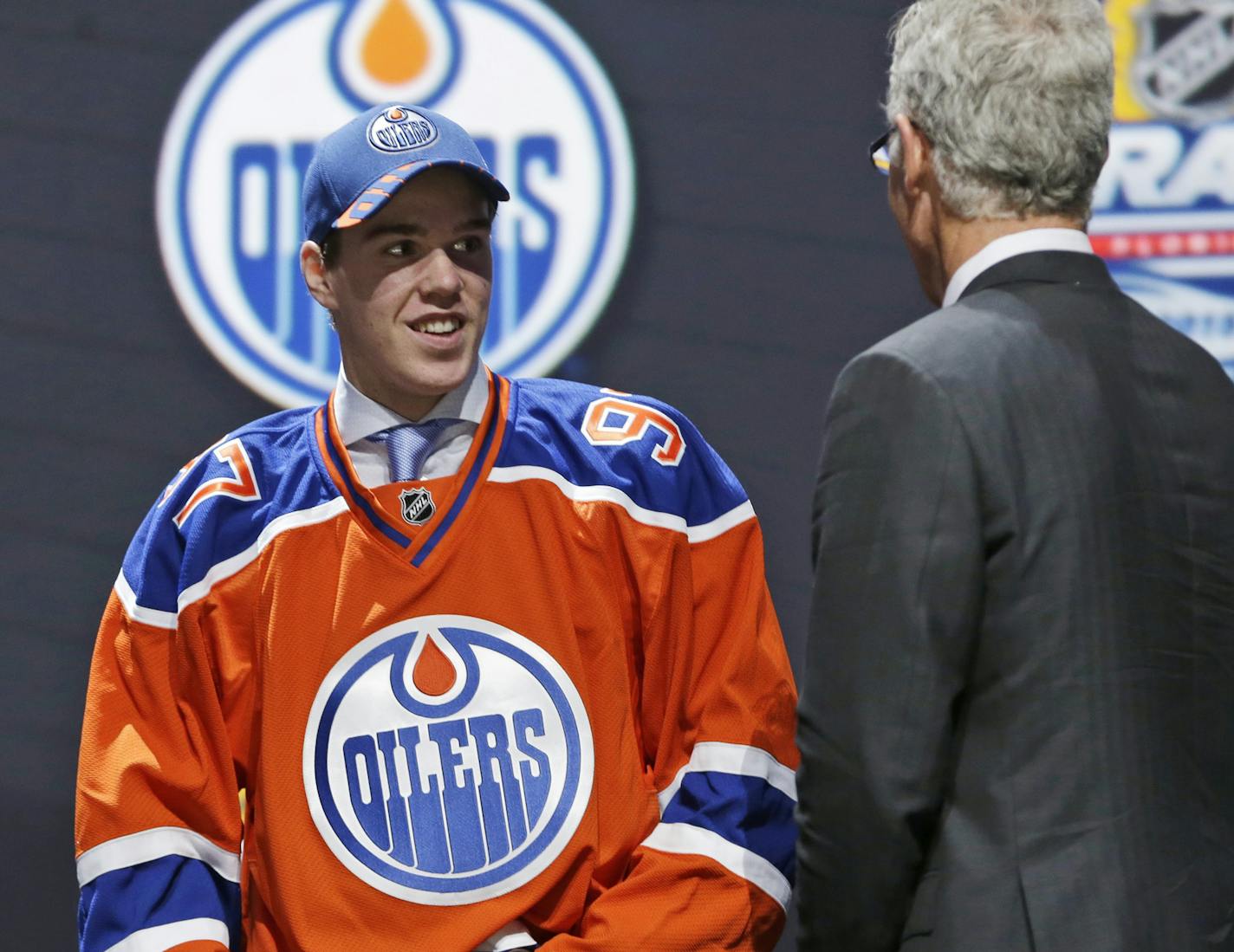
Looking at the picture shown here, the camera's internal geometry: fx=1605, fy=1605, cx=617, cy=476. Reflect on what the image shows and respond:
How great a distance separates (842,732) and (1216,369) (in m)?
0.43

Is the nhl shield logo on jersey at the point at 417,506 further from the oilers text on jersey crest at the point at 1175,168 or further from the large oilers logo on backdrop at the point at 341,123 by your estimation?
the oilers text on jersey crest at the point at 1175,168

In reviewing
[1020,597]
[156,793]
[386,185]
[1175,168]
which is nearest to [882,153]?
[1020,597]

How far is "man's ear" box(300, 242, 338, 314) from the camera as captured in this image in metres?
1.73

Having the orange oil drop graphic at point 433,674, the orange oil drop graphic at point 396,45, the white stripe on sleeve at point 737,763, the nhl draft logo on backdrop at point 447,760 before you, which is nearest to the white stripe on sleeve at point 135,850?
the nhl draft logo on backdrop at point 447,760

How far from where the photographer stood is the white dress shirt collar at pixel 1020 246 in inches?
49.1

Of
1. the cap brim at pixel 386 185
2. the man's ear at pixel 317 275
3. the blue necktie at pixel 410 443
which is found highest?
the cap brim at pixel 386 185

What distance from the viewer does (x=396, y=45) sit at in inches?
99.0

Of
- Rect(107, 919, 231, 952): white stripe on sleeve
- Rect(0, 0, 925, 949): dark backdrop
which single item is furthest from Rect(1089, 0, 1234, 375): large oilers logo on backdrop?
Rect(107, 919, 231, 952): white stripe on sleeve

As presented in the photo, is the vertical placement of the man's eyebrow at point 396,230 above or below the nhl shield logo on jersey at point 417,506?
above

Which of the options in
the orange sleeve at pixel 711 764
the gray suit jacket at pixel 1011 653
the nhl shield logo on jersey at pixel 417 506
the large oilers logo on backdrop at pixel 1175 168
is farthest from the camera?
the large oilers logo on backdrop at pixel 1175 168

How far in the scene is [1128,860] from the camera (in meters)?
1.18

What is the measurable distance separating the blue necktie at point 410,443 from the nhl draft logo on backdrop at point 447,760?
0.57 feet

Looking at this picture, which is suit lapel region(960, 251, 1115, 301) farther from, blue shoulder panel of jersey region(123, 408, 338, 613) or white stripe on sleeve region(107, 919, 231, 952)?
white stripe on sleeve region(107, 919, 231, 952)

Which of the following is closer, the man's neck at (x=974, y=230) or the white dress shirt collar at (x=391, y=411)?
the man's neck at (x=974, y=230)
